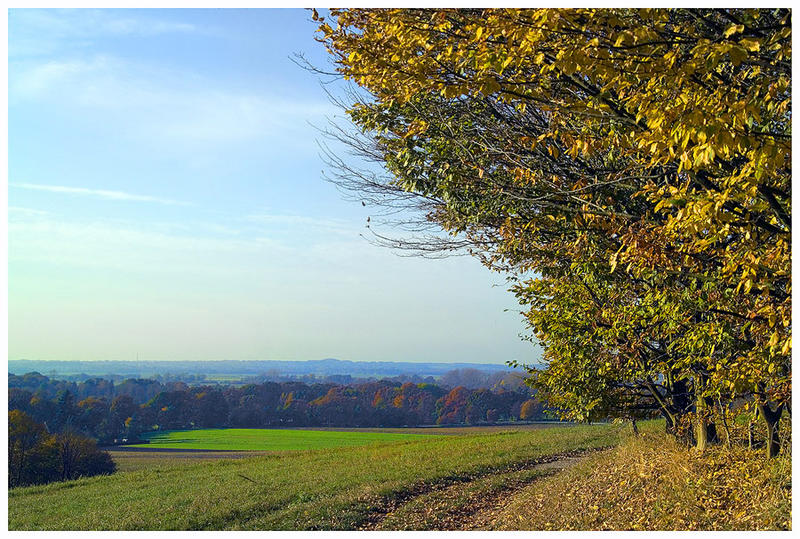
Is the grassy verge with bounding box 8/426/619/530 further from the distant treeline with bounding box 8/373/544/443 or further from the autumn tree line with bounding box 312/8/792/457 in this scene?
the distant treeline with bounding box 8/373/544/443

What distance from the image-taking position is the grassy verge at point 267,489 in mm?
10930

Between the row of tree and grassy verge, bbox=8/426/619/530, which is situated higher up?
grassy verge, bbox=8/426/619/530

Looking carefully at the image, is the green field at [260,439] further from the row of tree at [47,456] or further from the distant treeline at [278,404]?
the row of tree at [47,456]

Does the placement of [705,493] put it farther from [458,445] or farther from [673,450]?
[458,445]

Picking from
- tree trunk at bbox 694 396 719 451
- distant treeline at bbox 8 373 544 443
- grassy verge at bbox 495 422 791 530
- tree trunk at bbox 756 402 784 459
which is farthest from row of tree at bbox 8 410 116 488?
tree trunk at bbox 756 402 784 459

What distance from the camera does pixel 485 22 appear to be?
4.93 meters

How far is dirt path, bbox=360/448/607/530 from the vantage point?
1011 centimetres

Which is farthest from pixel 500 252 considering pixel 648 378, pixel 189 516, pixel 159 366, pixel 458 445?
pixel 159 366

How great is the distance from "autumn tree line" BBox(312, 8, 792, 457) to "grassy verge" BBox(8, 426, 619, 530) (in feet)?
16.3

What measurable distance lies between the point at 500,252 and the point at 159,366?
7177 centimetres

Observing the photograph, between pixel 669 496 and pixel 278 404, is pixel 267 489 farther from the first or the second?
pixel 278 404

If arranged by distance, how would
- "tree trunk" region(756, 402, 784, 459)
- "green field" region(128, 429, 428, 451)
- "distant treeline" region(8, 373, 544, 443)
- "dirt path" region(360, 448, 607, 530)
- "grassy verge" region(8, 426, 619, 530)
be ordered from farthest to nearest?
"distant treeline" region(8, 373, 544, 443) < "green field" region(128, 429, 428, 451) < "grassy verge" region(8, 426, 619, 530) < "dirt path" region(360, 448, 607, 530) < "tree trunk" region(756, 402, 784, 459)

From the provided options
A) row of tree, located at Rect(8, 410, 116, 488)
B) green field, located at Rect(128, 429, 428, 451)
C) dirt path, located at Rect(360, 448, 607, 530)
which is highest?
dirt path, located at Rect(360, 448, 607, 530)
